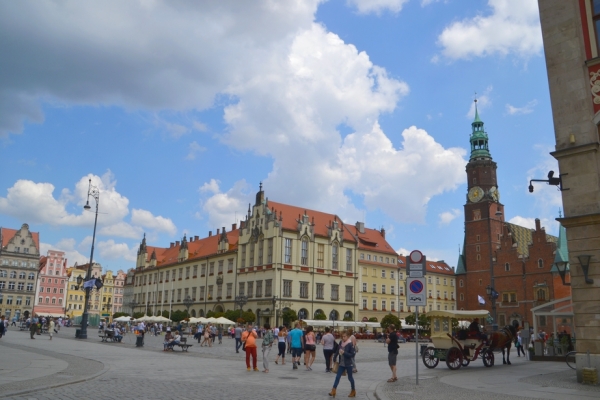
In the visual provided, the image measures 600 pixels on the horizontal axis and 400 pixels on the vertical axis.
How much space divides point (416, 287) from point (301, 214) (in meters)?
61.1

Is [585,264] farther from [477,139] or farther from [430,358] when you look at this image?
[477,139]

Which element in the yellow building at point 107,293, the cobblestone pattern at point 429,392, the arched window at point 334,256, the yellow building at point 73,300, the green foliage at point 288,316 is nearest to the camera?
the cobblestone pattern at point 429,392

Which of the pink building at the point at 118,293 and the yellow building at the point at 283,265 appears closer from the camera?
the yellow building at the point at 283,265

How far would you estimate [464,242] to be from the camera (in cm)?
10081

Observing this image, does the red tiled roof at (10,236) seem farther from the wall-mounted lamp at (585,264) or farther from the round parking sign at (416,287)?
the wall-mounted lamp at (585,264)

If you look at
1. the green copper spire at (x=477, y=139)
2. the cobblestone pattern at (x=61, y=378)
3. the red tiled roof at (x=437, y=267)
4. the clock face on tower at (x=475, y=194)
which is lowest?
the cobblestone pattern at (x=61, y=378)

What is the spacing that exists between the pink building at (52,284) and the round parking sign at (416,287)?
122 metres

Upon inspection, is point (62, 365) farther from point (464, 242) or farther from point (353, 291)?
point (464, 242)

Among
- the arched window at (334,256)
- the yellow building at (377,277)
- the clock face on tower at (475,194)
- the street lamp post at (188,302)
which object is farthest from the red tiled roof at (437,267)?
the street lamp post at (188,302)

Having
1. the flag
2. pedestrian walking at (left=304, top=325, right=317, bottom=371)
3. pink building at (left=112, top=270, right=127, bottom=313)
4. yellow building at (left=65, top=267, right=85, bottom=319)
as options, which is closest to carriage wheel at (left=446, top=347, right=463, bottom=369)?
pedestrian walking at (left=304, top=325, right=317, bottom=371)

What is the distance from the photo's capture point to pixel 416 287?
603 inches

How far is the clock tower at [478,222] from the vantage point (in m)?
91.9

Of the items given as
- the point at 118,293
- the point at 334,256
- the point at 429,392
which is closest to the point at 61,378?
the point at 429,392

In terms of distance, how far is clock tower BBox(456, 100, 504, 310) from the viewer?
3617 inches
